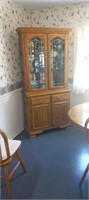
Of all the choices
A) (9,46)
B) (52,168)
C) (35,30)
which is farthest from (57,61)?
(52,168)

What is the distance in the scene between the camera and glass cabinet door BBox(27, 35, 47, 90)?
2.80 meters

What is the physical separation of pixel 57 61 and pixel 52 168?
1.79m

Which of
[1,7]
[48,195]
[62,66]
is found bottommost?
[48,195]

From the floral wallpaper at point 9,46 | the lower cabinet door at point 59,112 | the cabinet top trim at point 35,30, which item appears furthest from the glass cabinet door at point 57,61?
the floral wallpaper at point 9,46

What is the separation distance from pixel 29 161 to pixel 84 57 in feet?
6.71

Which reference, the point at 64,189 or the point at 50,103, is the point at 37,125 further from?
the point at 64,189

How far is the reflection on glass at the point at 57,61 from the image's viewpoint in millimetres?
2975

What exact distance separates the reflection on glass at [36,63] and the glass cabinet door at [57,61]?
143mm

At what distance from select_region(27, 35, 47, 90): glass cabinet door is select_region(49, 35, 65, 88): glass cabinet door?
125mm

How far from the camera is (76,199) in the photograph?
168cm

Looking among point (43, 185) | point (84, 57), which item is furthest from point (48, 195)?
point (84, 57)

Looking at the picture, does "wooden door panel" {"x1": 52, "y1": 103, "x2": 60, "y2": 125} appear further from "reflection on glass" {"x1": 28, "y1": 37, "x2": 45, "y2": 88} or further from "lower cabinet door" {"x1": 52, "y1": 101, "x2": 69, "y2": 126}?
"reflection on glass" {"x1": 28, "y1": 37, "x2": 45, "y2": 88}

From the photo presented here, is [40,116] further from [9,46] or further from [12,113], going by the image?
[9,46]

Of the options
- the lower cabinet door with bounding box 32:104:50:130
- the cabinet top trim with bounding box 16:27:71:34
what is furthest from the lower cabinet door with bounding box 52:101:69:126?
the cabinet top trim with bounding box 16:27:71:34
